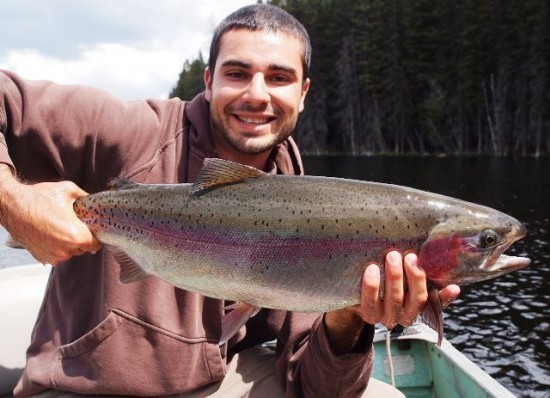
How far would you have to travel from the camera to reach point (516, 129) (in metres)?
51.4

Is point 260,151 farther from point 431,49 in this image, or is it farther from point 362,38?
point 362,38

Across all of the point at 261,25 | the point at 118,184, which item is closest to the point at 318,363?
the point at 118,184

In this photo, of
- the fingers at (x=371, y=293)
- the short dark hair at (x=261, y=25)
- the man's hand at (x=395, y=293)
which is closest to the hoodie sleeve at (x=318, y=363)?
the man's hand at (x=395, y=293)

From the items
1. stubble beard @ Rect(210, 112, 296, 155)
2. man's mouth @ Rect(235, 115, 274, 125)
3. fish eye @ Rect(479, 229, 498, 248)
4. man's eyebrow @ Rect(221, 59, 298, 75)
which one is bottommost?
fish eye @ Rect(479, 229, 498, 248)

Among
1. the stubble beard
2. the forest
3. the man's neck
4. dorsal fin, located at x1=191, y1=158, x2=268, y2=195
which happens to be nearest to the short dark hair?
the stubble beard

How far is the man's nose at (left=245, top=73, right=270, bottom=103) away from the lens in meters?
3.67

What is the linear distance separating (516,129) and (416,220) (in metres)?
53.7

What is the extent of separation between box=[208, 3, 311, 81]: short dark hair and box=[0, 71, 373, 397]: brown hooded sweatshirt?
70 cm

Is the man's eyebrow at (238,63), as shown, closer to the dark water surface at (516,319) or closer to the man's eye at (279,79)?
the man's eye at (279,79)

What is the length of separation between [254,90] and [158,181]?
885mm

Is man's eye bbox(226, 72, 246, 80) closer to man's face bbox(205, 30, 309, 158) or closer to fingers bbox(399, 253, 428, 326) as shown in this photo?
man's face bbox(205, 30, 309, 158)

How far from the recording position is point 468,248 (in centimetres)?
282

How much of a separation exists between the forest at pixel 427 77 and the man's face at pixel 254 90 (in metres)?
49.3

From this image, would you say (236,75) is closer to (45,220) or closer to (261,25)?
(261,25)
